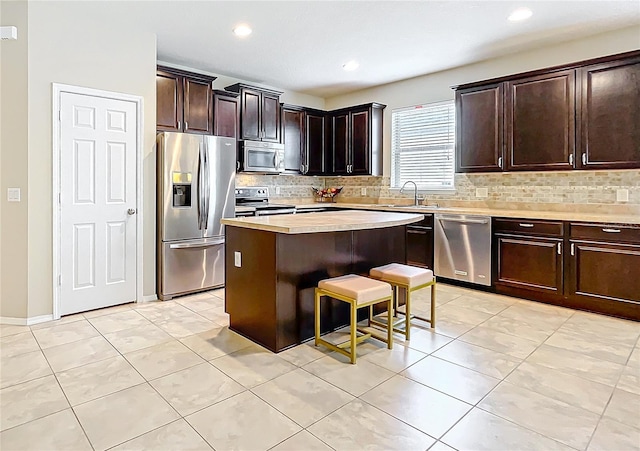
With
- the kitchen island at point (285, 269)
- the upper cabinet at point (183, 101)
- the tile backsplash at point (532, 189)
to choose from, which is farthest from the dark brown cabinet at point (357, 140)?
the kitchen island at point (285, 269)

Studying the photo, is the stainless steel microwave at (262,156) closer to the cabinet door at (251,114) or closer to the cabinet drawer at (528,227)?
the cabinet door at (251,114)

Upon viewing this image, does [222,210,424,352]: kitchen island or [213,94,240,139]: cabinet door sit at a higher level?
[213,94,240,139]: cabinet door

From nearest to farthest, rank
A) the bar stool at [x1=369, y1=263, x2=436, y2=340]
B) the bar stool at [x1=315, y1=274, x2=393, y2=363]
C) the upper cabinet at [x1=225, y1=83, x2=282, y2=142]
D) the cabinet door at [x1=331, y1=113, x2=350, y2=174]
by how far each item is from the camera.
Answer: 1. the bar stool at [x1=315, y1=274, x2=393, y2=363]
2. the bar stool at [x1=369, y1=263, x2=436, y2=340]
3. the upper cabinet at [x1=225, y1=83, x2=282, y2=142]
4. the cabinet door at [x1=331, y1=113, x2=350, y2=174]

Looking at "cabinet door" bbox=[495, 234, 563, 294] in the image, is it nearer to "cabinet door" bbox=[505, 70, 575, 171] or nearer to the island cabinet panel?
"cabinet door" bbox=[505, 70, 575, 171]

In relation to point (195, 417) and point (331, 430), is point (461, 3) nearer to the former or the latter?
point (331, 430)

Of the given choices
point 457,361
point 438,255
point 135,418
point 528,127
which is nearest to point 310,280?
point 457,361

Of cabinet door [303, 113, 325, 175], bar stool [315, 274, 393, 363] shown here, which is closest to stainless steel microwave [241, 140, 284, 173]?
cabinet door [303, 113, 325, 175]

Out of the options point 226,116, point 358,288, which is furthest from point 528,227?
point 226,116

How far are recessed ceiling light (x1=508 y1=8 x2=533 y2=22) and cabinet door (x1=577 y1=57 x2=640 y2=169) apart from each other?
842 mm

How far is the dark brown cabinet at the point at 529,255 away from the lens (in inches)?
154

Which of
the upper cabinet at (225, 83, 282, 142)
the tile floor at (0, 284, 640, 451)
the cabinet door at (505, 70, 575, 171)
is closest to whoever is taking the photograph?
the tile floor at (0, 284, 640, 451)

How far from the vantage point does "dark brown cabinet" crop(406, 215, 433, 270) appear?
16.2 ft

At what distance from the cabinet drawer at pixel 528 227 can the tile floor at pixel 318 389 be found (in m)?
0.90

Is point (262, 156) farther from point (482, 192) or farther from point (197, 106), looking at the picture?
point (482, 192)
